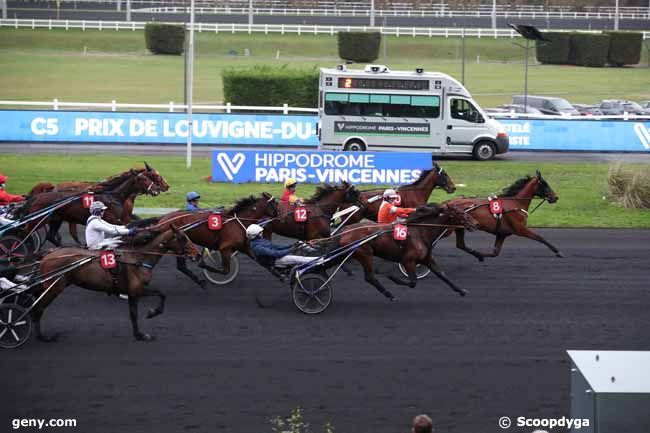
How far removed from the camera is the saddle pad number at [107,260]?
12.3m

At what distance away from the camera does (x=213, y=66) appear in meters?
62.4

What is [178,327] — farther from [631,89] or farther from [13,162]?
[631,89]

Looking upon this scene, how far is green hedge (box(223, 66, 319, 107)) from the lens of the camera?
4072 centimetres

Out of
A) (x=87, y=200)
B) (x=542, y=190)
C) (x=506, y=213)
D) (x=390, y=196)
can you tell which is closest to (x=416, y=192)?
(x=506, y=213)

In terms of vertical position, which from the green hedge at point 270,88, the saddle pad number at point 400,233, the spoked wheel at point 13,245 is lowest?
the spoked wheel at point 13,245

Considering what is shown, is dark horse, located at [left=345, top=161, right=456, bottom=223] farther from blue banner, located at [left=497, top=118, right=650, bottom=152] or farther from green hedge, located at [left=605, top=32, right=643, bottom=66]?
green hedge, located at [left=605, top=32, right=643, bottom=66]

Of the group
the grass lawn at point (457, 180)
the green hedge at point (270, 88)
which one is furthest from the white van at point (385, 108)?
the green hedge at point (270, 88)

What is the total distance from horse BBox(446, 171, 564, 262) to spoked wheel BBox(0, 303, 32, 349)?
7.18m

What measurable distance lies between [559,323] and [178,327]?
16.3 feet

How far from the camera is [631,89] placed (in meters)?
56.6

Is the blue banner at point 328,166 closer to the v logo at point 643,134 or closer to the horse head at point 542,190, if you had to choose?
the horse head at point 542,190

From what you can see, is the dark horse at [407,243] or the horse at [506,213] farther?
the horse at [506,213]

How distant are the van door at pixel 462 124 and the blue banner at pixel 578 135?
10.5 ft

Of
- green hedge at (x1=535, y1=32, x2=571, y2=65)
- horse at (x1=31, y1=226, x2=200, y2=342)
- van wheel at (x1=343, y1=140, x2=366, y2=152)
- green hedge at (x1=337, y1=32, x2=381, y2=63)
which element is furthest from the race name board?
green hedge at (x1=535, y1=32, x2=571, y2=65)
